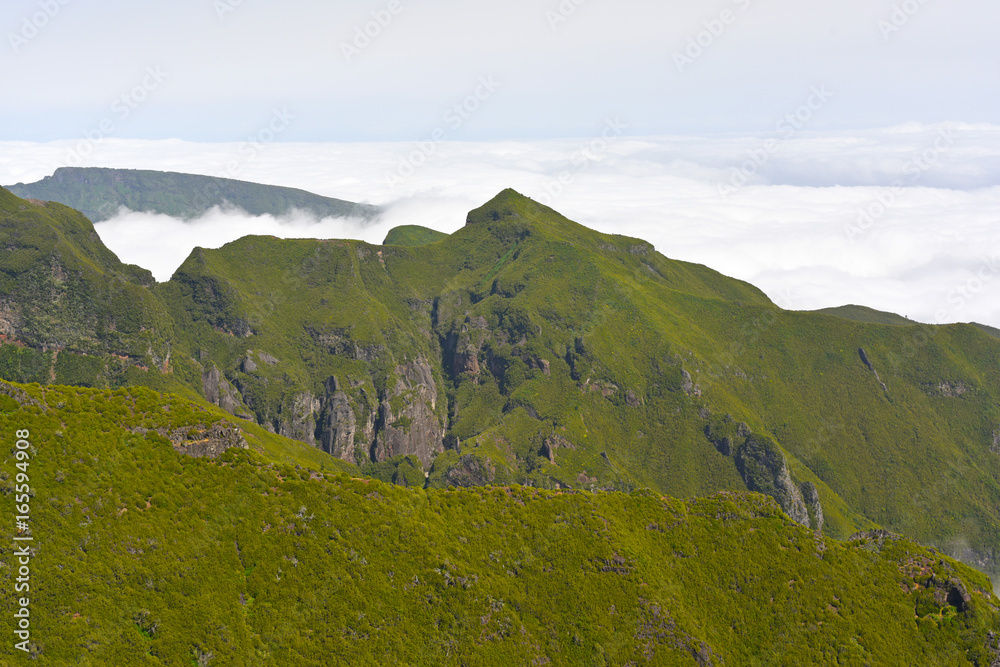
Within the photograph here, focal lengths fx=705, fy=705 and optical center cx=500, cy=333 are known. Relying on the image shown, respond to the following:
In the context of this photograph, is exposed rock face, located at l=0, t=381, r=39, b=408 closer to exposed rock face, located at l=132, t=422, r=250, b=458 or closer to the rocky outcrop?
the rocky outcrop

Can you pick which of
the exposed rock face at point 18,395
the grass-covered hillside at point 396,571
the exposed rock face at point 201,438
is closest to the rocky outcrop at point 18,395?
the exposed rock face at point 18,395

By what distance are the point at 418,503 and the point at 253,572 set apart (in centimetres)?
3307

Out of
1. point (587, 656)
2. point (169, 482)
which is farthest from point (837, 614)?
point (169, 482)

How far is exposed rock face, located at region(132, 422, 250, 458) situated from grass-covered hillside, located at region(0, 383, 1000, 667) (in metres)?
0.35

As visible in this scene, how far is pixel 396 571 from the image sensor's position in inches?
4587

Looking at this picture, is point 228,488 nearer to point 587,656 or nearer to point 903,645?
point 587,656

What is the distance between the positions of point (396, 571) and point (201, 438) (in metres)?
43.5

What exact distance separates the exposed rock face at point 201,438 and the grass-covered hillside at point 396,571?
35 centimetres

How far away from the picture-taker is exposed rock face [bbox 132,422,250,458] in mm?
124562

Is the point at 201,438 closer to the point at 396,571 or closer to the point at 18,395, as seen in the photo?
the point at 18,395

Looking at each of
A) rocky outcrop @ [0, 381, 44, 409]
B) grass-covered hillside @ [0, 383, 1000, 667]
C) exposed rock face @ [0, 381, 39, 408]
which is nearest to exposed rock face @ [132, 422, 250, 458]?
grass-covered hillside @ [0, 383, 1000, 667]

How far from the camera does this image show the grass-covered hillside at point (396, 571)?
324 feet

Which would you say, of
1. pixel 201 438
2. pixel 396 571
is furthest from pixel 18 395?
pixel 396 571

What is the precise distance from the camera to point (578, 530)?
13325cm
